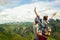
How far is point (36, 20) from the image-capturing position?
8820 mm

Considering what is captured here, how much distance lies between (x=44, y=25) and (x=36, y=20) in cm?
23

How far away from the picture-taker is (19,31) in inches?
353

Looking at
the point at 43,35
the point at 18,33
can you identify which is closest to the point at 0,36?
the point at 18,33

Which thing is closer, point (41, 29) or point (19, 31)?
point (41, 29)

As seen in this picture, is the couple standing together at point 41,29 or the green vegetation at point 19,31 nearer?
the couple standing together at point 41,29

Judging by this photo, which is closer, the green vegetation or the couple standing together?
the couple standing together

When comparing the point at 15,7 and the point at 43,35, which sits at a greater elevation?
the point at 15,7

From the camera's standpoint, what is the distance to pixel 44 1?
9.15m

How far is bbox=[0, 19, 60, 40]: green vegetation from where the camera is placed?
8.91 m

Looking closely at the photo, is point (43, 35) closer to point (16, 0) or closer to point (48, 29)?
point (48, 29)

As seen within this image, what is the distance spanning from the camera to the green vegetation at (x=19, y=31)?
8914 millimetres

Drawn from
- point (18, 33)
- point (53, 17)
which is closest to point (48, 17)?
point (53, 17)

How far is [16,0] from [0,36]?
98 cm

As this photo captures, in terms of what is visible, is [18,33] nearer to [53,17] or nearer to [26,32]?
[26,32]
